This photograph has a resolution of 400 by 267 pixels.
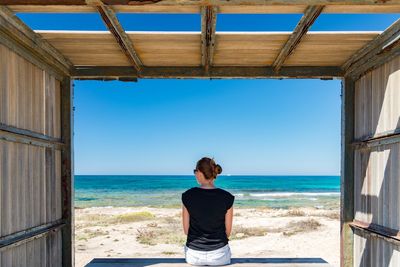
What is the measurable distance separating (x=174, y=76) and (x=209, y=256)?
2623mm

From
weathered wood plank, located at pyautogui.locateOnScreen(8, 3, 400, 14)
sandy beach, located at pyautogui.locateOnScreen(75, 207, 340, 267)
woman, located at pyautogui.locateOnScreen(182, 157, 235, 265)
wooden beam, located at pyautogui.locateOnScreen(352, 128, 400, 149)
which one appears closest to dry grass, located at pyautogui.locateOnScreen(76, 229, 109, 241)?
sandy beach, located at pyautogui.locateOnScreen(75, 207, 340, 267)

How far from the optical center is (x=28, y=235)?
4.57 metres

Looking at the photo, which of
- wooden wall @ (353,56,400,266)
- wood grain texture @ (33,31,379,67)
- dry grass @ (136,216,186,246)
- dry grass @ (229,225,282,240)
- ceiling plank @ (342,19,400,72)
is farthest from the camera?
dry grass @ (229,225,282,240)

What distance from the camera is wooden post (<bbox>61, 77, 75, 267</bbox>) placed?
590 centimetres

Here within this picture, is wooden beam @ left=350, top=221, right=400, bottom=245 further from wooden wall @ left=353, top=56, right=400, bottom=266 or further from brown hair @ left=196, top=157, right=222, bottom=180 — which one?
brown hair @ left=196, top=157, right=222, bottom=180

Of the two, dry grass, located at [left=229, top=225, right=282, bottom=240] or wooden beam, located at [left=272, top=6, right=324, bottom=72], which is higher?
wooden beam, located at [left=272, top=6, right=324, bottom=72]

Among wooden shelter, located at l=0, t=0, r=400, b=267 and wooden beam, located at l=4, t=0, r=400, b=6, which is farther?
wooden shelter, located at l=0, t=0, r=400, b=267

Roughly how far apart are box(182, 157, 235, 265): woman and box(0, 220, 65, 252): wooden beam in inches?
66.7

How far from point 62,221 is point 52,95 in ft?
5.72

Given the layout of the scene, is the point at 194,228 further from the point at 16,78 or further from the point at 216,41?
the point at 16,78

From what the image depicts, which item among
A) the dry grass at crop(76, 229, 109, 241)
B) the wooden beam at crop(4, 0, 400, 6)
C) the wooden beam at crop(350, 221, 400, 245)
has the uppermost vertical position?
the wooden beam at crop(4, 0, 400, 6)

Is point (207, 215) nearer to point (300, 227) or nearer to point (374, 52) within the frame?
point (374, 52)

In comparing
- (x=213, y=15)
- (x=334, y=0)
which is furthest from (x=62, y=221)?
(x=334, y=0)

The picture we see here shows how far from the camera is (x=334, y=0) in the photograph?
9.68ft
